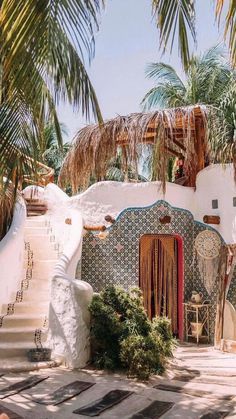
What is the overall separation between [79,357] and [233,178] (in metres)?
5.00

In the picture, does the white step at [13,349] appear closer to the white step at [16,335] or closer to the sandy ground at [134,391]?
the white step at [16,335]

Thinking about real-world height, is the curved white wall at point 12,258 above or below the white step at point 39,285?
above

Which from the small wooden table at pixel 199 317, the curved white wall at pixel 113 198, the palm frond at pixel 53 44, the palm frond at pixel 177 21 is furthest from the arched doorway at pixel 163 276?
the palm frond at pixel 177 21

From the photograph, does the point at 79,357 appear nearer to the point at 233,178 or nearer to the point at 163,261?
the point at 163,261

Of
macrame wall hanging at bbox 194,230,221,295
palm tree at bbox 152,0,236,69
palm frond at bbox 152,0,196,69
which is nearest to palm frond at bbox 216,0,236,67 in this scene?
palm tree at bbox 152,0,236,69

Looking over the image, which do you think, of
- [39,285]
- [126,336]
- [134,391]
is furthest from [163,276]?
[134,391]

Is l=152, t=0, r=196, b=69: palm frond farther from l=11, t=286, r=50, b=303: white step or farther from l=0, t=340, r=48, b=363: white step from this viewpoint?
l=11, t=286, r=50, b=303: white step

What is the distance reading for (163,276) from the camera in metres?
9.48

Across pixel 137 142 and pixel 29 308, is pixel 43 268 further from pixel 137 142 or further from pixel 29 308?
pixel 137 142

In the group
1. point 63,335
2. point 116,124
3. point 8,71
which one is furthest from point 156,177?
point 8,71

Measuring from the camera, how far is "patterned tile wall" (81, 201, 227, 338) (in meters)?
8.69

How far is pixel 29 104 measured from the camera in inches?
150

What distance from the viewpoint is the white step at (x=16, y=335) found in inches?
243

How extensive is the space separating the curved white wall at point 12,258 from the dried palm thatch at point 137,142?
185cm
